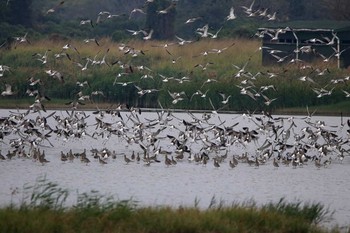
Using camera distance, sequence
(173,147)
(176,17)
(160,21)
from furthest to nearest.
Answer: (176,17) < (160,21) < (173,147)

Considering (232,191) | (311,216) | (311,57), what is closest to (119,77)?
(311,57)

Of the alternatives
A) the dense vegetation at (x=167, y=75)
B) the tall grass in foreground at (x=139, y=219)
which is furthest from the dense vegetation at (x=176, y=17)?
the tall grass in foreground at (x=139, y=219)

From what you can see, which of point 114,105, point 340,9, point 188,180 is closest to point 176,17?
point 340,9

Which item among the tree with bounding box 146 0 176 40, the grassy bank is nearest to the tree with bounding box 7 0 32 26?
the tree with bounding box 146 0 176 40

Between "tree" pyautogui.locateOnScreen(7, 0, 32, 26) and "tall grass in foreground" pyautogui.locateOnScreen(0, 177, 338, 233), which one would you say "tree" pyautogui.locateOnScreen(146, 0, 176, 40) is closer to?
"tree" pyautogui.locateOnScreen(7, 0, 32, 26)

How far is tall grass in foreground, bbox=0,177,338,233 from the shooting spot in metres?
17.0

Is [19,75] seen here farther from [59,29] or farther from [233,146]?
[59,29]

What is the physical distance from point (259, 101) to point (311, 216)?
23.0 metres

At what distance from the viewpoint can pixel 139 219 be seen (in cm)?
1764

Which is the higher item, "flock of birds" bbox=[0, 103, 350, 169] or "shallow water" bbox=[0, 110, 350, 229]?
"flock of birds" bbox=[0, 103, 350, 169]

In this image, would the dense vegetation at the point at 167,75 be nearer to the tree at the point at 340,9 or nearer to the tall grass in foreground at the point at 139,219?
the tree at the point at 340,9

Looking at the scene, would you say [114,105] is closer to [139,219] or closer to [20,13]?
[20,13]

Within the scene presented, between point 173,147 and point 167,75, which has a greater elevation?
point 167,75

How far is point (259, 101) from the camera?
42.2 metres
